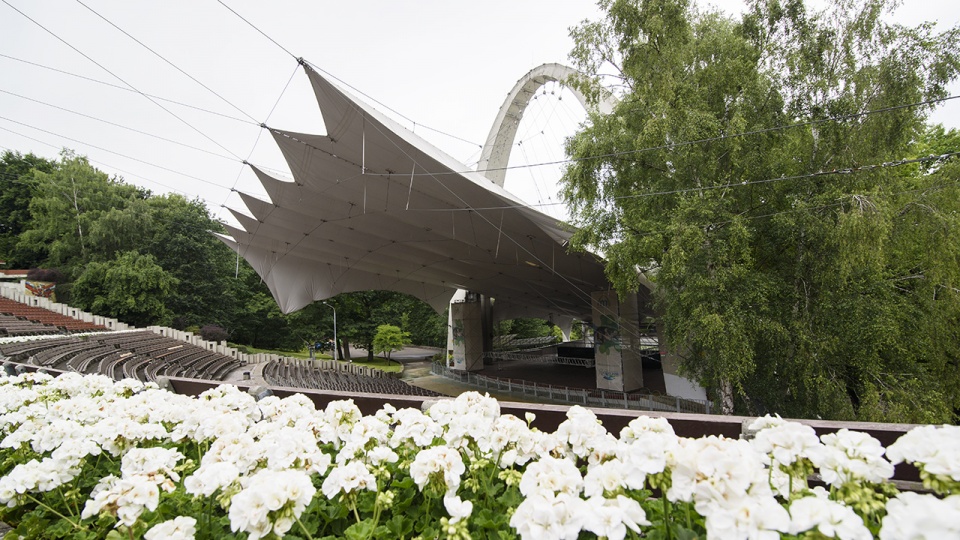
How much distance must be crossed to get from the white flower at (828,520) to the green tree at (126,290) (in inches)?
1501

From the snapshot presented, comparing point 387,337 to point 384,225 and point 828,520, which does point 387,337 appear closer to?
point 384,225

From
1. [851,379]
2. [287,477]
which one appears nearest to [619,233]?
[851,379]

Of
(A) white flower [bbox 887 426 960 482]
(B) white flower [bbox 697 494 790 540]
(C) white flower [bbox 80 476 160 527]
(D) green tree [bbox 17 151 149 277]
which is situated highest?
(D) green tree [bbox 17 151 149 277]

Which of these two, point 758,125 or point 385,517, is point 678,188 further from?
point 385,517

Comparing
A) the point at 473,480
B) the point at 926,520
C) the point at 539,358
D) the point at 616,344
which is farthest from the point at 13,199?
the point at 926,520

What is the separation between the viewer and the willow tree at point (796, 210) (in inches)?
308

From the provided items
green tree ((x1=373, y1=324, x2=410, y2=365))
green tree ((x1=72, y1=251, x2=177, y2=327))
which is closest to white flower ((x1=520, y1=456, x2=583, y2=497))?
green tree ((x1=373, y1=324, x2=410, y2=365))

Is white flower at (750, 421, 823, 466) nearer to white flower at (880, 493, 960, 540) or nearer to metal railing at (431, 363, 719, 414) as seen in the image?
white flower at (880, 493, 960, 540)

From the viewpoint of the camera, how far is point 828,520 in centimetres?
97

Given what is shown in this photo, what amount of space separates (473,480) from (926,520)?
1266 millimetres

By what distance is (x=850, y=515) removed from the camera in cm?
95

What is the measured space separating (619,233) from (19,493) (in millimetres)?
10166

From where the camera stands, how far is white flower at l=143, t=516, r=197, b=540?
1.28 metres

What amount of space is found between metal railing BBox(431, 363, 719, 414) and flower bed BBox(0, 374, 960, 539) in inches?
453
